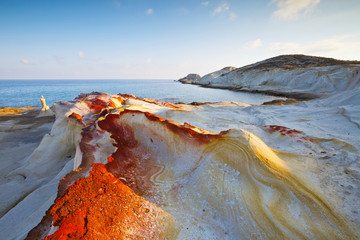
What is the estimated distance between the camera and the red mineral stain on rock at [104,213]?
1471 millimetres

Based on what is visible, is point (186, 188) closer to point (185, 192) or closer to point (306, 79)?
point (185, 192)

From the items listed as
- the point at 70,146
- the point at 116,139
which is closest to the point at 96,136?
the point at 116,139

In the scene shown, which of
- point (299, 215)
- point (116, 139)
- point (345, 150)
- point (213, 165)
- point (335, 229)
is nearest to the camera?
point (335, 229)

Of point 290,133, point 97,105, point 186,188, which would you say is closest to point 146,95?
point 97,105

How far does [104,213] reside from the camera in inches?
65.4

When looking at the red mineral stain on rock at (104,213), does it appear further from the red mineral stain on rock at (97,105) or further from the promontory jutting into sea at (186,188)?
the red mineral stain on rock at (97,105)

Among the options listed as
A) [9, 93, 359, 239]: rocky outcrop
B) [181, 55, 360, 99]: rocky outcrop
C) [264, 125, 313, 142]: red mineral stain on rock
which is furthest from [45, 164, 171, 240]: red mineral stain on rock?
[181, 55, 360, 99]: rocky outcrop

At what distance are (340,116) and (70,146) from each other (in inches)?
389

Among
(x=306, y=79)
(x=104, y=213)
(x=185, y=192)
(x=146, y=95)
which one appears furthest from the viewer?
(x=146, y=95)

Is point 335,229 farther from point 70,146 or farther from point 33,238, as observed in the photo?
point 70,146

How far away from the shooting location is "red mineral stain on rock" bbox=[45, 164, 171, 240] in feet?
4.83

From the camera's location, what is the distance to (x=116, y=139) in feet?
10.1

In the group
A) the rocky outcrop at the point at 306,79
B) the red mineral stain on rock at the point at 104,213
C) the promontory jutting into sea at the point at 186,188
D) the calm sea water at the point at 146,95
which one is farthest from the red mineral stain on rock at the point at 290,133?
the rocky outcrop at the point at 306,79

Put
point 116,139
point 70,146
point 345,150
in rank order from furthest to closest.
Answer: point 70,146 < point 345,150 < point 116,139
